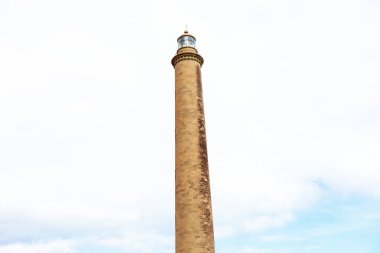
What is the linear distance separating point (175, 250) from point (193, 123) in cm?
703

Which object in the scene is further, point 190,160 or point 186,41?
point 186,41

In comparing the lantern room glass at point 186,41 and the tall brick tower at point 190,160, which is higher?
the lantern room glass at point 186,41

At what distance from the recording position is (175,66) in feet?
89.2

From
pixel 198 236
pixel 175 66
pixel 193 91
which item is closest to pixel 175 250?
pixel 198 236

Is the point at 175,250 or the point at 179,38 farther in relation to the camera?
the point at 179,38

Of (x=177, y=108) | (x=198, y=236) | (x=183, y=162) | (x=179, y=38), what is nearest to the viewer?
(x=198, y=236)

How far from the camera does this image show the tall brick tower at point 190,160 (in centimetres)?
2250

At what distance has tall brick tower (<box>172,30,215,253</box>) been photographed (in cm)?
2250

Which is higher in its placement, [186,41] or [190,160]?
[186,41]

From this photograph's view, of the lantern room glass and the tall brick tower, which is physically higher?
the lantern room glass

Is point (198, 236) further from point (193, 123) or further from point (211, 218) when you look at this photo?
point (193, 123)

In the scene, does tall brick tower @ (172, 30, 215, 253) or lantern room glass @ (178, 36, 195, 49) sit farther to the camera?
lantern room glass @ (178, 36, 195, 49)

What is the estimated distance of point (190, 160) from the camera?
939 inches

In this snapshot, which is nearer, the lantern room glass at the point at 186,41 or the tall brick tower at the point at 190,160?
the tall brick tower at the point at 190,160
